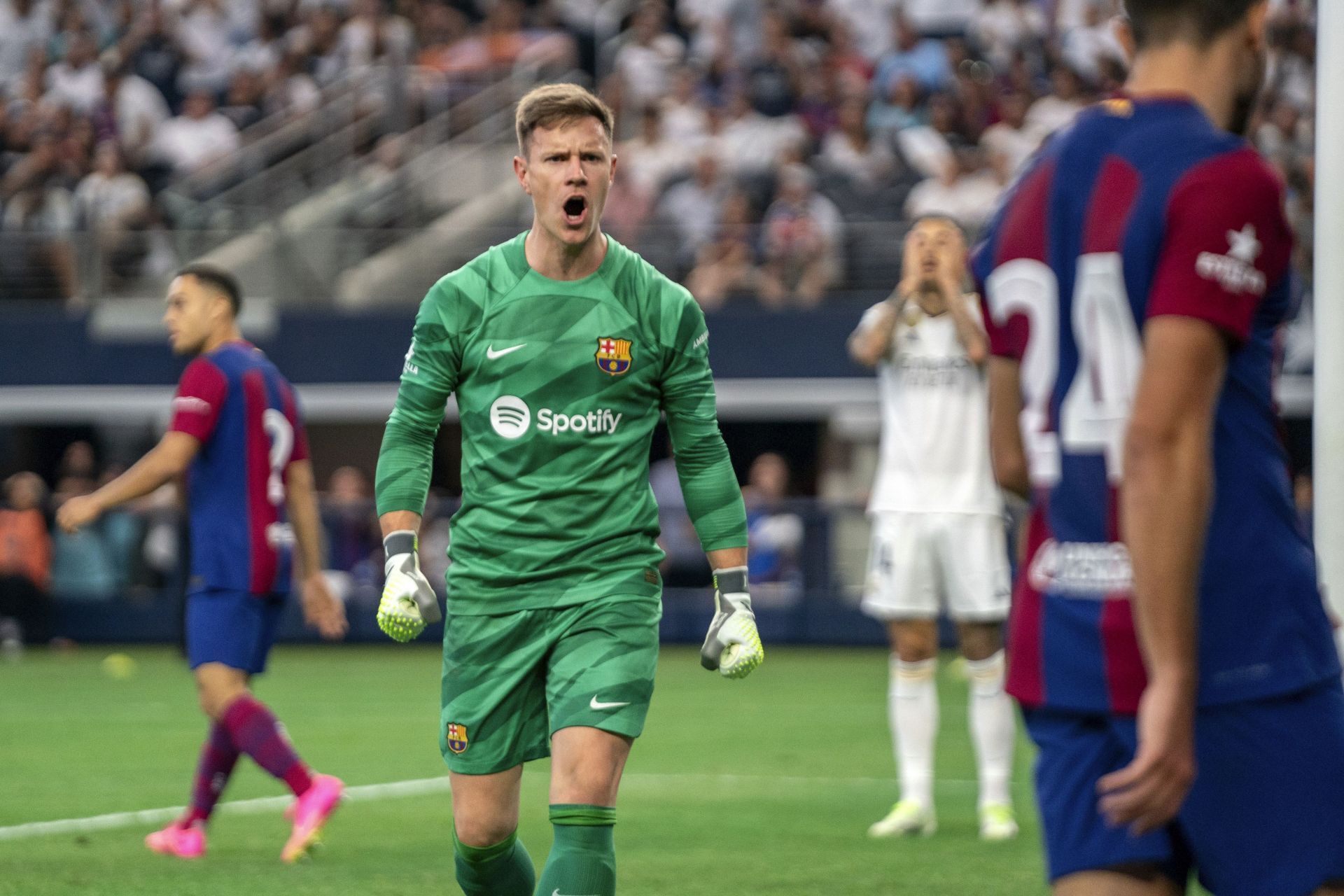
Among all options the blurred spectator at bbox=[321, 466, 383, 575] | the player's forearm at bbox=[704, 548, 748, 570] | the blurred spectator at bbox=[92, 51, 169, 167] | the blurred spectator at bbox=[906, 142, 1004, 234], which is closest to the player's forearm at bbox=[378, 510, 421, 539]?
the player's forearm at bbox=[704, 548, 748, 570]

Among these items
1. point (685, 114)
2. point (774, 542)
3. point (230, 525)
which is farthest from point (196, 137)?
point (230, 525)

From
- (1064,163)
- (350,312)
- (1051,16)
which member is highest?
(1051,16)

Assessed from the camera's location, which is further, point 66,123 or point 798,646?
point 66,123

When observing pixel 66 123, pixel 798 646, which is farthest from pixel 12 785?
pixel 66 123

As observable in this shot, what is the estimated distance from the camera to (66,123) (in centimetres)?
2289

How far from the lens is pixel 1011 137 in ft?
65.1

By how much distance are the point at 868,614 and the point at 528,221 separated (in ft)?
18.3

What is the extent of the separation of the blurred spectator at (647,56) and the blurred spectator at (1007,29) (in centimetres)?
337

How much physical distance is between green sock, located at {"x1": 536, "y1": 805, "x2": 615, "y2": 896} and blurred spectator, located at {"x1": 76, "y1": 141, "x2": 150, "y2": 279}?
57.0ft

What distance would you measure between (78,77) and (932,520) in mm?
17945

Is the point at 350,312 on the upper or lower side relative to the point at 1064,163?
lower

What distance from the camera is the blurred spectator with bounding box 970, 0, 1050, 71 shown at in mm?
21266

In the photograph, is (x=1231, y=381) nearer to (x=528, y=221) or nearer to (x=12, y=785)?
(x=12, y=785)

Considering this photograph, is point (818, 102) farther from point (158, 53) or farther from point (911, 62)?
point (158, 53)
